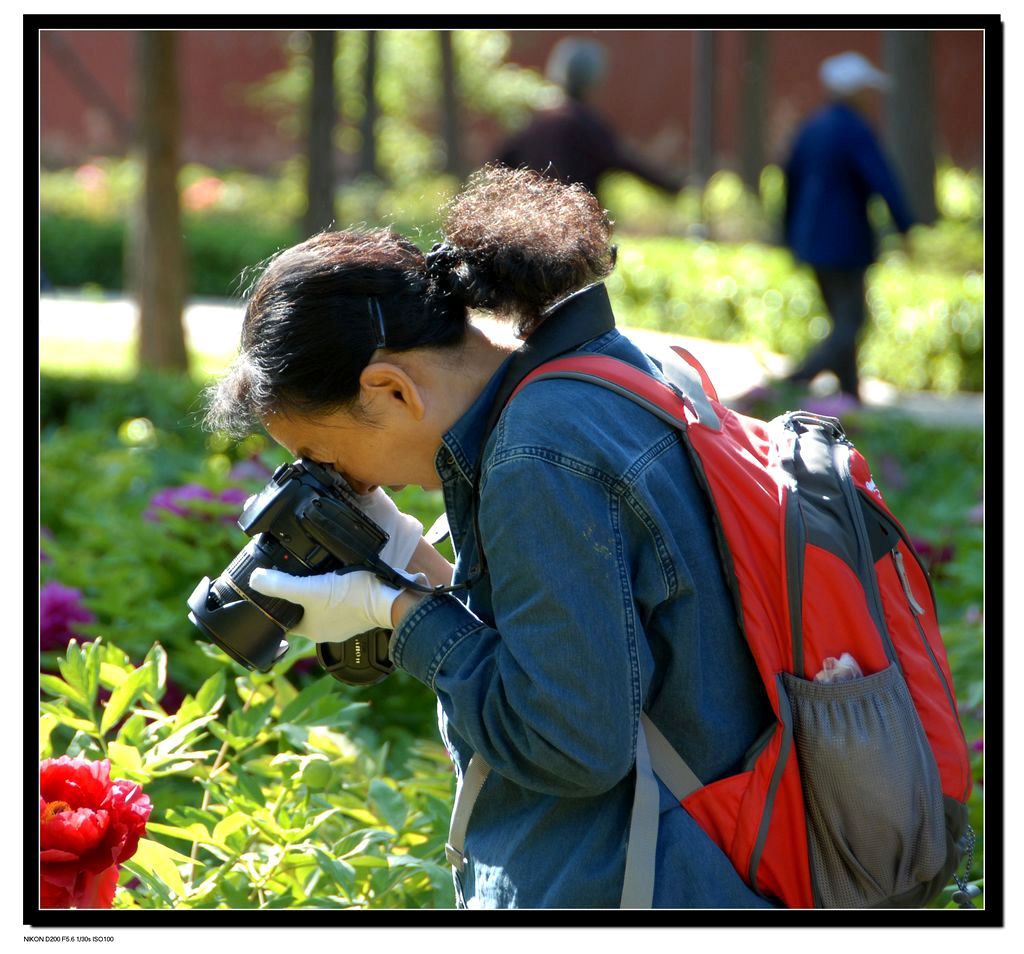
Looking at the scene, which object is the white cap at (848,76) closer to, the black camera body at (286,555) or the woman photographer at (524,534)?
the woman photographer at (524,534)

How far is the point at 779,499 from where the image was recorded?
1.56 metres

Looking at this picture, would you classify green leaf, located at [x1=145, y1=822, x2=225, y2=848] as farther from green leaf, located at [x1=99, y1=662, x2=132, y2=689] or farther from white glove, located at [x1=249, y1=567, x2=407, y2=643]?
white glove, located at [x1=249, y1=567, x2=407, y2=643]

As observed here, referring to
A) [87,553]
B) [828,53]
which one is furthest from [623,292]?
[828,53]

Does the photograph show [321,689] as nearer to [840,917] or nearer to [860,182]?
[840,917]

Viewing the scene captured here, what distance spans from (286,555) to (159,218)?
5944 mm

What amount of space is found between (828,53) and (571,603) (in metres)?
24.7

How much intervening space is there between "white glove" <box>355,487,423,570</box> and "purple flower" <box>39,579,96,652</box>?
1.20 metres

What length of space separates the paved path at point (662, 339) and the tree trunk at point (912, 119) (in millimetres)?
5301

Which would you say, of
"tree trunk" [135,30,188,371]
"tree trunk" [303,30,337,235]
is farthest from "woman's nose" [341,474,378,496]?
"tree trunk" [303,30,337,235]

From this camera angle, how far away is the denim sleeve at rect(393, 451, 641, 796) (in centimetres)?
144

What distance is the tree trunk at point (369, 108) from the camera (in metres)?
17.3

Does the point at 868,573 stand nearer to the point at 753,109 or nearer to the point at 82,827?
the point at 82,827

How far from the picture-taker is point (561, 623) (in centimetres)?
144

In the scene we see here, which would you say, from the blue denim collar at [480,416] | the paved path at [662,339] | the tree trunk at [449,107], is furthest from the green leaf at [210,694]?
the tree trunk at [449,107]
